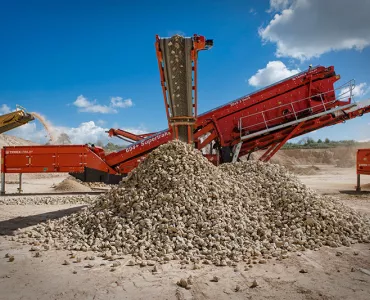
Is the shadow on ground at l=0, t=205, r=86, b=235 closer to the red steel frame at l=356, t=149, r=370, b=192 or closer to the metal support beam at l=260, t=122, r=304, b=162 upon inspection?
the metal support beam at l=260, t=122, r=304, b=162

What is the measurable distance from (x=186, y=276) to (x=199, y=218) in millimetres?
1281

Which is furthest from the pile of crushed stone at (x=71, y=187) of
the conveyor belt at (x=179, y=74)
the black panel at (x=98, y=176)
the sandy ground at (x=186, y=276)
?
the sandy ground at (x=186, y=276)

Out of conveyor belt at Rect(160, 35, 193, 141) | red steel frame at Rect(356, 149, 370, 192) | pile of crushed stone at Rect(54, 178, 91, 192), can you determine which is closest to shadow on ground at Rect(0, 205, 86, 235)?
conveyor belt at Rect(160, 35, 193, 141)

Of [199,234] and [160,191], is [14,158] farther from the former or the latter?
[199,234]

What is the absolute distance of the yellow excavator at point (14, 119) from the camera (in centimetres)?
1538

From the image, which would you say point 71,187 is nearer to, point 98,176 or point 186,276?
point 98,176

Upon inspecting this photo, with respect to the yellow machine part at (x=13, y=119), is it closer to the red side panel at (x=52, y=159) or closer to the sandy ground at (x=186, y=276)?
the red side panel at (x=52, y=159)

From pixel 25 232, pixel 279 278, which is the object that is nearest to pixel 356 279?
pixel 279 278

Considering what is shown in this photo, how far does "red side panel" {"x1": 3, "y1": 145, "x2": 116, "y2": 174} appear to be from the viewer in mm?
11883

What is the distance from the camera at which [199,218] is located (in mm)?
5062

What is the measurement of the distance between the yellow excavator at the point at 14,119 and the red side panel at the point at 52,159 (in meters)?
3.74

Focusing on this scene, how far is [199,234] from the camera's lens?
4.80m

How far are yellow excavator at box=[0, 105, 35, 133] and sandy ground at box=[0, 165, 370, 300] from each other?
1219cm

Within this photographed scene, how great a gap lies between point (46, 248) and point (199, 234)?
2.31 m
